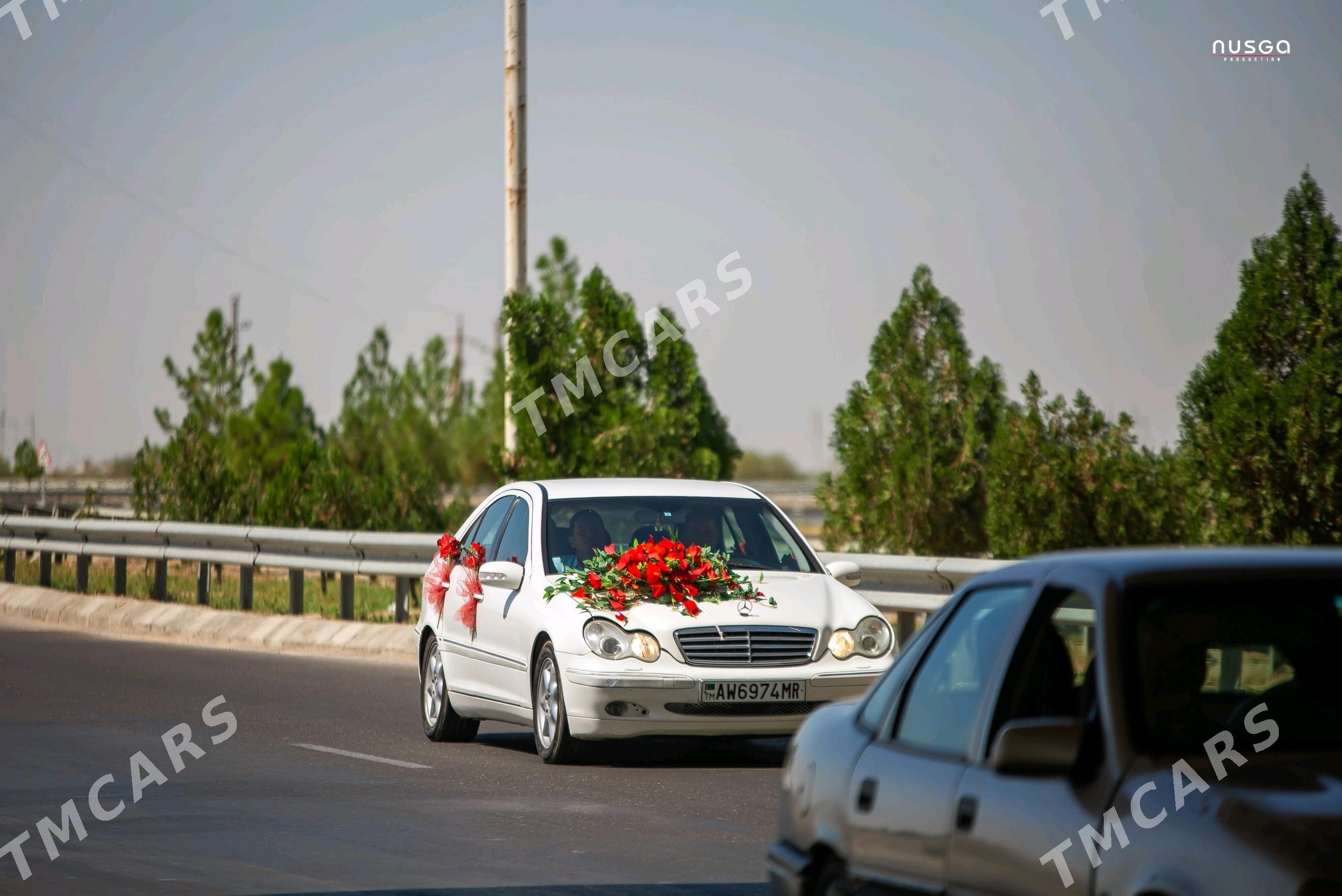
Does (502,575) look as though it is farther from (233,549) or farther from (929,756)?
(233,549)

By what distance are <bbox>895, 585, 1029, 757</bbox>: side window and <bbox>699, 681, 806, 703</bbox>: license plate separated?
20.0ft

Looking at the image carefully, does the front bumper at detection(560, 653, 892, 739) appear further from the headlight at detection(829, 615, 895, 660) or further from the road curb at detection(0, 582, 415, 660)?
the road curb at detection(0, 582, 415, 660)

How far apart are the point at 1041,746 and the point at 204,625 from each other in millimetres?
19030

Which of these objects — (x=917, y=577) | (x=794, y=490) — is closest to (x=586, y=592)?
(x=917, y=577)

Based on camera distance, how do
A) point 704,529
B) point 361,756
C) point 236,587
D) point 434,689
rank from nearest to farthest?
point 361,756 → point 704,529 → point 434,689 → point 236,587

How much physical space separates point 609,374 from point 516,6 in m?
4.99

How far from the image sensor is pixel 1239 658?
4.84 m

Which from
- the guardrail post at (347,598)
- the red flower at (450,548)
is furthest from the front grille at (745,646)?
the guardrail post at (347,598)

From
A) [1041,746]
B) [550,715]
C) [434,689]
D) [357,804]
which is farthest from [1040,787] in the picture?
[434,689]

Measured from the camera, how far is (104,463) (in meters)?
162

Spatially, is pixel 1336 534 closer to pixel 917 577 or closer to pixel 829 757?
pixel 917 577

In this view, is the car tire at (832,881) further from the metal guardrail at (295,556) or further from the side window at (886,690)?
the metal guardrail at (295,556)

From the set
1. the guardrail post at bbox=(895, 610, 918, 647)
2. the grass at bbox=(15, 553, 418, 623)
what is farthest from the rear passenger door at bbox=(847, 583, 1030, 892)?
the grass at bbox=(15, 553, 418, 623)

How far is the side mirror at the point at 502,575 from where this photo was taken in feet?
40.9
